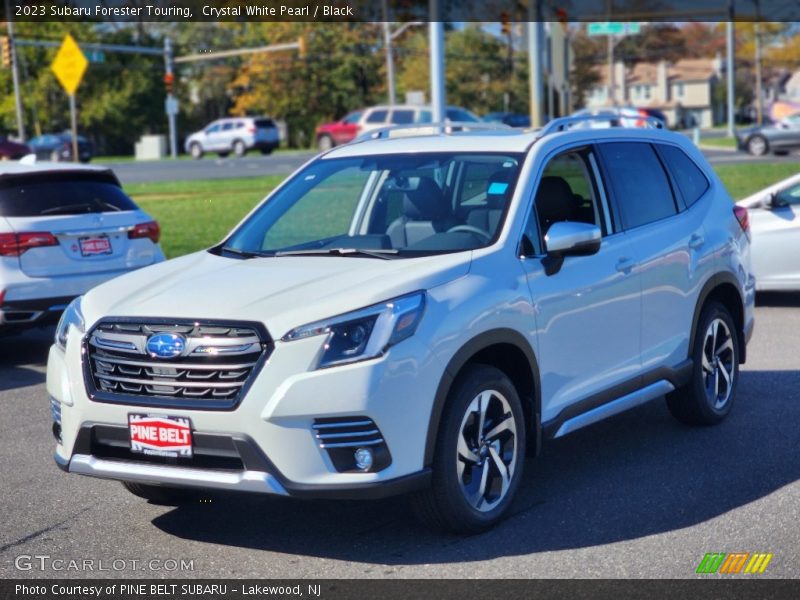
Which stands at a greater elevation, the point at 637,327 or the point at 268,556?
the point at 637,327

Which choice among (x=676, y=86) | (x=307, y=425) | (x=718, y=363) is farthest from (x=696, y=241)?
(x=676, y=86)

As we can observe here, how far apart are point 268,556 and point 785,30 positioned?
90.0 meters

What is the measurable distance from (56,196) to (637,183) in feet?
17.2

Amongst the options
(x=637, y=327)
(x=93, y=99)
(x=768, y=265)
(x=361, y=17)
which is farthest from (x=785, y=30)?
(x=637, y=327)

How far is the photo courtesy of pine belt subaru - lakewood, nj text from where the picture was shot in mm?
5086

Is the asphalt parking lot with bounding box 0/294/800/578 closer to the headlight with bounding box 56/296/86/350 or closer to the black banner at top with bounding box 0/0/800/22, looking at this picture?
the headlight with bounding box 56/296/86/350

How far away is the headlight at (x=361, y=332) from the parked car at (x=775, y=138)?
39114 mm

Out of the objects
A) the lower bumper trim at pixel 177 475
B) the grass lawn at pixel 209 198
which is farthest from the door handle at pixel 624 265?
the grass lawn at pixel 209 198

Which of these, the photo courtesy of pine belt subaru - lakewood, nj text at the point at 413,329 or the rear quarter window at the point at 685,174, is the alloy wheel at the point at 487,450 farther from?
the rear quarter window at the point at 685,174

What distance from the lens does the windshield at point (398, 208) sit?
20.2 feet

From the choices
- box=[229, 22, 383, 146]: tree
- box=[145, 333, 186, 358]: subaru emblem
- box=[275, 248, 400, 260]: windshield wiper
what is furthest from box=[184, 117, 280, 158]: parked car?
box=[145, 333, 186, 358]: subaru emblem

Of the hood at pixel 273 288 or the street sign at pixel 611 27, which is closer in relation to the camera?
the hood at pixel 273 288

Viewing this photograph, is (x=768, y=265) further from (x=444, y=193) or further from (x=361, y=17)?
(x=361, y=17)

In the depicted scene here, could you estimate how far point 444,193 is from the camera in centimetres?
641
